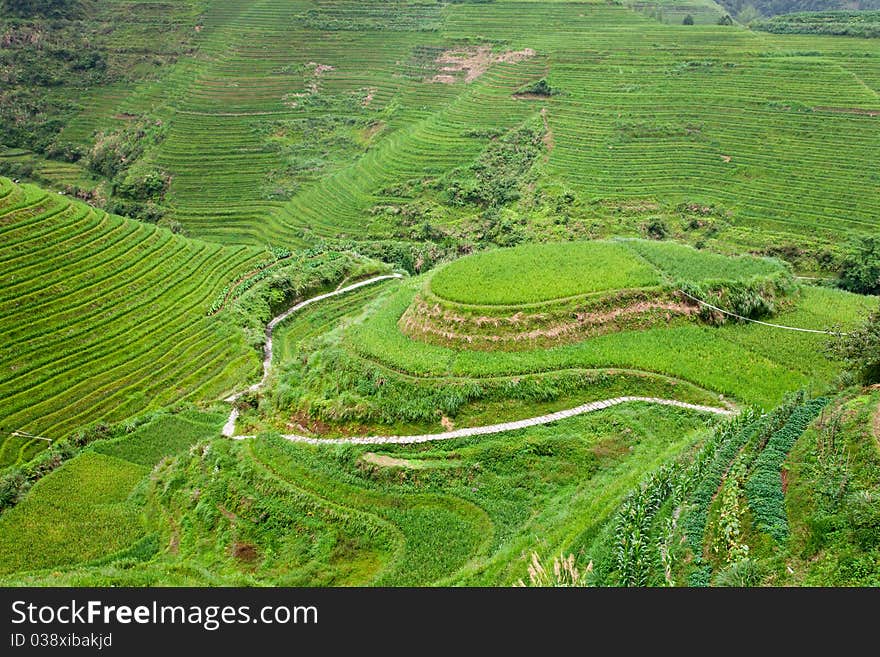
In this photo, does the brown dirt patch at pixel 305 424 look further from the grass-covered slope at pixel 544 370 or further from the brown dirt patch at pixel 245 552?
the brown dirt patch at pixel 245 552

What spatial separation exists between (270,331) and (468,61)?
56476mm

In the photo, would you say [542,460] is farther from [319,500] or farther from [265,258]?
[265,258]

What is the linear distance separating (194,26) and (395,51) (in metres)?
30.8

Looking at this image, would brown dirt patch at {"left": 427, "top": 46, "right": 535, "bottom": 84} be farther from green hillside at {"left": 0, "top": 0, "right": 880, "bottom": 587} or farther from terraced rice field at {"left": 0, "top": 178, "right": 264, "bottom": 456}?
terraced rice field at {"left": 0, "top": 178, "right": 264, "bottom": 456}

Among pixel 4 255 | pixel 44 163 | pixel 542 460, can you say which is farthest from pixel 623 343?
pixel 44 163

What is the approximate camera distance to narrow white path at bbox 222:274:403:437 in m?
29.0

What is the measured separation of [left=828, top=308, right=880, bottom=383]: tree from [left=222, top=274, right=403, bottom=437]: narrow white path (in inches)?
1002

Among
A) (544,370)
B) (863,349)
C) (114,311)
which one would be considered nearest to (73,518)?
(114,311)

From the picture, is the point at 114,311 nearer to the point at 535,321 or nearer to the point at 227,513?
the point at 227,513

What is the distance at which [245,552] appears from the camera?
20625mm

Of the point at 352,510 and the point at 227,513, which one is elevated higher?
the point at 352,510

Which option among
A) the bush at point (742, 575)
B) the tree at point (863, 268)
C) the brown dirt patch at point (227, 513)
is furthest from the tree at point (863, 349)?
the tree at point (863, 268)

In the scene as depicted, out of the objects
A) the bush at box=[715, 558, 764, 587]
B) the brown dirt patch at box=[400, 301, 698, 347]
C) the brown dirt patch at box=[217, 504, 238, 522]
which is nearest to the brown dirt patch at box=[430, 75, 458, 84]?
the brown dirt patch at box=[400, 301, 698, 347]

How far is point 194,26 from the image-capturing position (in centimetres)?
8594
